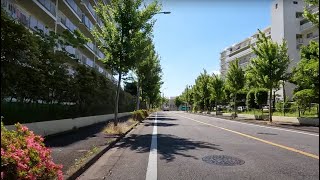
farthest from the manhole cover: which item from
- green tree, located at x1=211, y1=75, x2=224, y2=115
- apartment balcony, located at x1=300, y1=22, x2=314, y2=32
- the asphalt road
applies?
apartment balcony, located at x1=300, y1=22, x2=314, y2=32

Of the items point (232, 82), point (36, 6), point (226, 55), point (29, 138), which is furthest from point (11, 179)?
point (226, 55)

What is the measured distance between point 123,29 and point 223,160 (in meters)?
11.4

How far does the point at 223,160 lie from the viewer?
10.1 meters

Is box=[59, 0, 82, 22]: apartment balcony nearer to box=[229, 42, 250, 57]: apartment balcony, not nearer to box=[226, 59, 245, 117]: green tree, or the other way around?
box=[226, 59, 245, 117]: green tree

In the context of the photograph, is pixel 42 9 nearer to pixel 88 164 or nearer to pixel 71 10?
pixel 71 10

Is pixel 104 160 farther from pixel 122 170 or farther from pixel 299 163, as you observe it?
pixel 299 163

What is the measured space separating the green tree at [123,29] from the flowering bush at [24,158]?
1339 centimetres

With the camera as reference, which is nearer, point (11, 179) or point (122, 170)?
point (11, 179)

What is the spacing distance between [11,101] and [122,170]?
600cm

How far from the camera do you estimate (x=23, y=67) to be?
491 inches

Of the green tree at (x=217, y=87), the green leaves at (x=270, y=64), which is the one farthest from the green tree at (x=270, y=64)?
the green tree at (x=217, y=87)

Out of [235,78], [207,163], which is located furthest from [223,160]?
[235,78]

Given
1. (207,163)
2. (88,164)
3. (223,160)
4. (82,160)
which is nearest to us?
(88,164)

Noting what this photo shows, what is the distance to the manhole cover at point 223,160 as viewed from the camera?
9.55m
